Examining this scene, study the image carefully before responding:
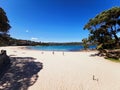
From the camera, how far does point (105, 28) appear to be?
26422 millimetres

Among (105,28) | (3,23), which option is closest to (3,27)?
(3,23)

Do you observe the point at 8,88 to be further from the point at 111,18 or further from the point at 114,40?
the point at 114,40

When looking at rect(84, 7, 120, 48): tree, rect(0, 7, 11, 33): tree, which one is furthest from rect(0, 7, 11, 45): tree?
rect(84, 7, 120, 48): tree

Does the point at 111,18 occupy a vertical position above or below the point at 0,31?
above

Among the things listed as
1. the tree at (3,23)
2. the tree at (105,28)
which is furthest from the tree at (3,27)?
the tree at (105,28)

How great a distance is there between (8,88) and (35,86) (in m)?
1.90

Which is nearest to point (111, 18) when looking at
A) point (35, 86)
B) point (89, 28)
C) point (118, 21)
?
point (118, 21)

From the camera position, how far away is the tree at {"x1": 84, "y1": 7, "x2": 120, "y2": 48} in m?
24.2

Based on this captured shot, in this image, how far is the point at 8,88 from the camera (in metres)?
9.39

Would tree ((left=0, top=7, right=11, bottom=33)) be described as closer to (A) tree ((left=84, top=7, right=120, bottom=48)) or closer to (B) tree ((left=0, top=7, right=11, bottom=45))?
(B) tree ((left=0, top=7, right=11, bottom=45))

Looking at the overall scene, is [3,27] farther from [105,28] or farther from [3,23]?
[105,28]

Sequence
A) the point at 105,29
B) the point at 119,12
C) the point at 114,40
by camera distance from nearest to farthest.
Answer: the point at 119,12 < the point at 105,29 < the point at 114,40

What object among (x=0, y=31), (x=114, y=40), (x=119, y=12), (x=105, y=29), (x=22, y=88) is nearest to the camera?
(x=22, y=88)

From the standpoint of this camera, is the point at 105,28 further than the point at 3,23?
Yes
